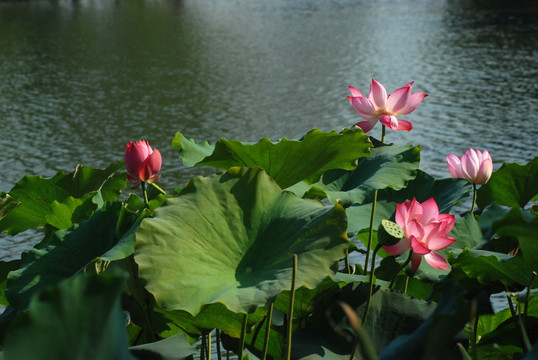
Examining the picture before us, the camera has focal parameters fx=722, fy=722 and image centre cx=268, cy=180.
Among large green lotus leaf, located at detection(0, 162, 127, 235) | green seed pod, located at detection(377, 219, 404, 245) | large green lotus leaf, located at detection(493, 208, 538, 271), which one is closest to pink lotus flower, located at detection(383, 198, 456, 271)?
green seed pod, located at detection(377, 219, 404, 245)

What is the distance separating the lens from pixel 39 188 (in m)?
1.25

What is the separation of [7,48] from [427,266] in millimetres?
7745

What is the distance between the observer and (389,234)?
0.82 m

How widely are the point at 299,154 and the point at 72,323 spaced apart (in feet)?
2.34

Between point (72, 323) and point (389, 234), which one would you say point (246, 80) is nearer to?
point (389, 234)

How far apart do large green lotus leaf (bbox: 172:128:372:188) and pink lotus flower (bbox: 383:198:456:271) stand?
0.25m

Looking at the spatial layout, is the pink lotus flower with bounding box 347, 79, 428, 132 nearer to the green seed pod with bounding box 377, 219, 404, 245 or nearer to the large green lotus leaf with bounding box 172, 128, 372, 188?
the large green lotus leaf with bounding box 172, 128, 372, 188

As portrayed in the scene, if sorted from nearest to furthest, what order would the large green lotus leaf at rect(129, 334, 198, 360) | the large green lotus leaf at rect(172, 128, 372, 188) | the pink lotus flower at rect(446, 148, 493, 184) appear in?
the large green lotus leaf at rect(129, 334, 198, 360)
the large green lotus leaf at rect(172, 128, 372, 188)
the pink lotus flower at rect(446, 148, 493, 184)

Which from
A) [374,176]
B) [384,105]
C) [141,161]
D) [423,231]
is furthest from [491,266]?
[141,161]

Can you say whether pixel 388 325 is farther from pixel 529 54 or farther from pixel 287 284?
pixel 529 54

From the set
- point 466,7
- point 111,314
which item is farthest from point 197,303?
point 466,7

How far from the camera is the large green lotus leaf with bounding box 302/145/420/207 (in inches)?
43.3

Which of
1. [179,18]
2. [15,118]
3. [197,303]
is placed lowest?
[179,18]

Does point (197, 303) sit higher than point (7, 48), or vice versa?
point (197, 303)
